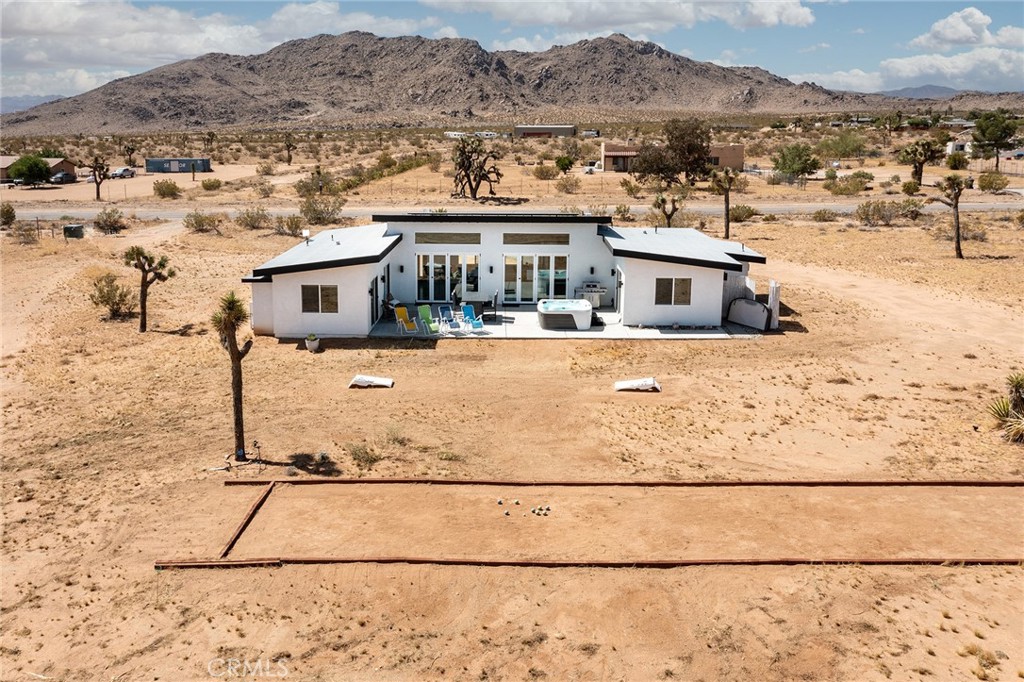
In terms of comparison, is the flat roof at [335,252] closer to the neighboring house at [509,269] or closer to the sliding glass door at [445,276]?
the neighboring house at [509,269]

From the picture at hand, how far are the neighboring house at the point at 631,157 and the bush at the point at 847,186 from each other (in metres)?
10.5

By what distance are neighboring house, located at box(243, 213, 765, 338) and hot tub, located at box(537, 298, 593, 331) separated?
1.34 meters

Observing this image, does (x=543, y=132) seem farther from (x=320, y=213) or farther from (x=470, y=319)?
(x=470, y=319)

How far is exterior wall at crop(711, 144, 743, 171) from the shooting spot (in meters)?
74.5

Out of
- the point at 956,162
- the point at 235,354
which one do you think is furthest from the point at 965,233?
the point at 235,354

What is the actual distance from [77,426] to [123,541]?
607cm

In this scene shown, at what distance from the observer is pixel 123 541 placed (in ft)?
42.7

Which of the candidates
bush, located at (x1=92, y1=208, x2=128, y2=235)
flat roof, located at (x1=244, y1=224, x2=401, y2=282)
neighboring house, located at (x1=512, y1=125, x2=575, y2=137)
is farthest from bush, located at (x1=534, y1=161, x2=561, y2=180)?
neighboring house, located at (x1=512, y1=125, x2=575, y2=137)

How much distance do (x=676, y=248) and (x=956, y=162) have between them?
5992 centimetres

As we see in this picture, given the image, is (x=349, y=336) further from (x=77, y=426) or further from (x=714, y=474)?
(x=714, y=474)

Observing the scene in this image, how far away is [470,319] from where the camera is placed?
86.0 ft

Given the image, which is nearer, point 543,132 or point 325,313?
point 325,313

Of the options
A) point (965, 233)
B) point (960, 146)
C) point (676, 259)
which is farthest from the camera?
point (960, 146)

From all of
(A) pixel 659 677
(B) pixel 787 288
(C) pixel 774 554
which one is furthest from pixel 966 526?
(B) pixel 787 288
